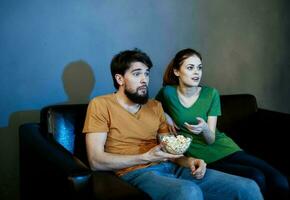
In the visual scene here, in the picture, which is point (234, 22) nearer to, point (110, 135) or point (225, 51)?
point (225, 51)

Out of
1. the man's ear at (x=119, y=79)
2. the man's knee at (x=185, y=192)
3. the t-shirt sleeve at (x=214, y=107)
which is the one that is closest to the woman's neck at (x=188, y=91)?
the t-shirt sleeve at (x=214, y=107)

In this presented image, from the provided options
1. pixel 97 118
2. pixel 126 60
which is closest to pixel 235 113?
pixel 126 60

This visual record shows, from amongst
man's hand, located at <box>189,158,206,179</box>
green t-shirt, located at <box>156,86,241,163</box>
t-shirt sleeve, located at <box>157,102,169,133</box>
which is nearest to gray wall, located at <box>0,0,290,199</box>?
green t-shirt, located at <box>156,86,241,163</box>

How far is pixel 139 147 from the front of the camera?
195cm

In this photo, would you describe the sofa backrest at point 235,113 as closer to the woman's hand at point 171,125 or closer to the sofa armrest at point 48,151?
the woman's hand at point 171,125

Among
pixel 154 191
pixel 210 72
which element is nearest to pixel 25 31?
pixel 154 191

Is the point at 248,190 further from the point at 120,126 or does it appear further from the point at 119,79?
the point at 119,79

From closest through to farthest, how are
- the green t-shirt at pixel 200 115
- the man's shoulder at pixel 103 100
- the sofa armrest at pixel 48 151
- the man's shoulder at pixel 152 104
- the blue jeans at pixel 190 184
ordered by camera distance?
the sofa armrest at pixel 48 151
the blue jeans at pixel 190 184
the man's shoulder at pixel 103 100
the man's shoulder at pixel 152 104
the green t-shirt at pixel 200 115

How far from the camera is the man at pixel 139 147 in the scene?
177cm

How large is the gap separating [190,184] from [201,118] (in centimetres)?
52

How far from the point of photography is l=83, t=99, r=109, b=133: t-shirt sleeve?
6.02ft

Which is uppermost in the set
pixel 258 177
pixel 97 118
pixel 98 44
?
pixel 98 44

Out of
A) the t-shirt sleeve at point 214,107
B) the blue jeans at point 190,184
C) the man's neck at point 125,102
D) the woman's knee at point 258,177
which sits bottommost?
the woman's knee at point 258,177

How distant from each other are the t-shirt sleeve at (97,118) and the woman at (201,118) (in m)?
0.44
